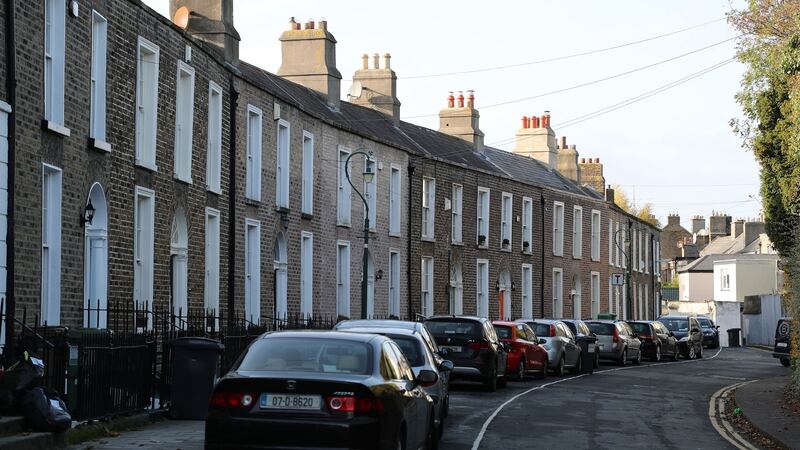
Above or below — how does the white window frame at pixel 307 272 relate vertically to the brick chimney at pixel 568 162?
below

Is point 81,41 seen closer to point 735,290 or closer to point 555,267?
point 555,267

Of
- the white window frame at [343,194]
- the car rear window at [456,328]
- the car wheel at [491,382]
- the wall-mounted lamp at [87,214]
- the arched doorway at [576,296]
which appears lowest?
the car wheel at [491,382]

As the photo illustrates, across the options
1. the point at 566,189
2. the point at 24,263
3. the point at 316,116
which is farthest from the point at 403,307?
the point at 24,263

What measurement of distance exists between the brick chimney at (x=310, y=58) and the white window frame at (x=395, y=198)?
2.99 m

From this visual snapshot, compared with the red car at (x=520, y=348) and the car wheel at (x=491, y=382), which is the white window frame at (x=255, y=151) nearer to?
the red car at (x=520, y=348)

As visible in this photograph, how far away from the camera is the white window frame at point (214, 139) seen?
27.8 meters

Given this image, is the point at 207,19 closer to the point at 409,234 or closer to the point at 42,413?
the point at 409,234

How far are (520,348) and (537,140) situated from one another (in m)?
34.7

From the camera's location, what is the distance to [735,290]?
9500 cm

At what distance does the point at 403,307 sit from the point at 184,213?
17501mm

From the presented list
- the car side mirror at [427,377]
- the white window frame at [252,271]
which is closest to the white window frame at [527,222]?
the white window frame at [252,271]

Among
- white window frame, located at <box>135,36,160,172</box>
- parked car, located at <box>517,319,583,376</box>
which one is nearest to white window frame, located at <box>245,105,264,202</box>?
white window frame, located at <box>135,36,160,172</box>

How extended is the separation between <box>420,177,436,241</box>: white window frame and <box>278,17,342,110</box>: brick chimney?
516cm

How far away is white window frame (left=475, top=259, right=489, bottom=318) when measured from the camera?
49.7 meters
